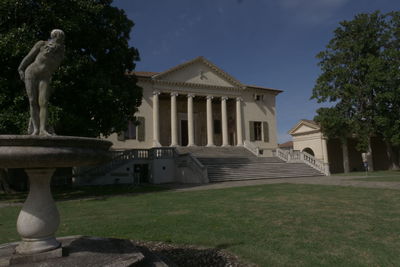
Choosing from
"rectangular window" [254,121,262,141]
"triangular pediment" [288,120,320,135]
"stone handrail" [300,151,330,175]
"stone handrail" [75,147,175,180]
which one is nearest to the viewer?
"stone handrail" [75,147,175,180]

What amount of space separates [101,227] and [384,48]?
103ft

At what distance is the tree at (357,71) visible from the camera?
27031mm

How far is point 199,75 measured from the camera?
3045 centimetres

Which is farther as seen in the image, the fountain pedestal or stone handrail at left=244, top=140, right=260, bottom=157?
stone handrail at left=244, top=140, right=260, bottom=157

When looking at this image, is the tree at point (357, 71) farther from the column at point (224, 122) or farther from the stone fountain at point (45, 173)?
the stone fountain at point (45, 173)

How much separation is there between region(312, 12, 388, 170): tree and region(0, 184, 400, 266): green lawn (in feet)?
65.7

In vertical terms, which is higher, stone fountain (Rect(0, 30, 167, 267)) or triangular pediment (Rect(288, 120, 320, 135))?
triangular pediment (Rect(288, 120, 320, 135))

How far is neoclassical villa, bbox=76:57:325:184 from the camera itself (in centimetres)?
2123

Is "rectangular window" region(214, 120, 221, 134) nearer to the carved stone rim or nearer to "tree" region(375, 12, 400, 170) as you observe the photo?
"tree" region(375, 12, 400, 170)

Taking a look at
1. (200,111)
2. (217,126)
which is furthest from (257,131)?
(200,111)

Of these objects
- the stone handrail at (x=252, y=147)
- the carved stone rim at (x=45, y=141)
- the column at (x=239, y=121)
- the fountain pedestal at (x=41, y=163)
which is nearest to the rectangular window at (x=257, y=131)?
the column at (x=239, y=121)

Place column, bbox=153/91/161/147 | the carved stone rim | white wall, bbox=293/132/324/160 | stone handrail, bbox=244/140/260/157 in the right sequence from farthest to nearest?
white wall, bbox=293/132/324/160
stone handrail, bbox=244/140/260/157
column, bbox=153/91/161/147
the carved stone rim

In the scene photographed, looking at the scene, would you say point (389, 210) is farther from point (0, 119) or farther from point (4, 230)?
point (0, 119)

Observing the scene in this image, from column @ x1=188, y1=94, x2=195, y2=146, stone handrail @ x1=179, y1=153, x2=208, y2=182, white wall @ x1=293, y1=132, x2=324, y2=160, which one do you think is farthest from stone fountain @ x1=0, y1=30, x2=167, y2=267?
white wall @ x1=293, y1=132, x2=324, y2=160
